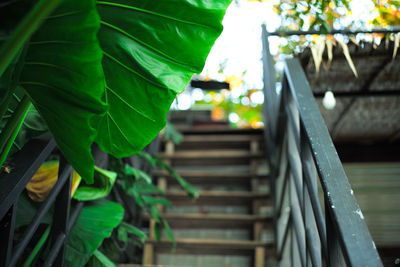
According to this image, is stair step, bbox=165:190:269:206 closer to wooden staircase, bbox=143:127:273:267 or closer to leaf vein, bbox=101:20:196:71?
wooden staircase, bbox=143:127:273:267

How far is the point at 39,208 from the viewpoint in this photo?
3.82 ft

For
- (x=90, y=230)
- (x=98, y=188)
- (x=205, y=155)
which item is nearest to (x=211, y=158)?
(x=205, y=155)

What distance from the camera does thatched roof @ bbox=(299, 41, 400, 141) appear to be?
202 centimetres

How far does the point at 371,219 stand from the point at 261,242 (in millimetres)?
1113

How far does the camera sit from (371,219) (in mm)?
3158

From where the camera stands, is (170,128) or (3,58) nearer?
(3,58)

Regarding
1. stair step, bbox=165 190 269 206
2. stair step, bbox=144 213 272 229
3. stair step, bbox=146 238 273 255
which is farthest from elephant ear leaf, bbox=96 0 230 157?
stair step, bbox=165 190 269 206

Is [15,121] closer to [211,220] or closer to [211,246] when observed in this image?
[211,246]

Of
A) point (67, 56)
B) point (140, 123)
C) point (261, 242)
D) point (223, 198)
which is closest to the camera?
point (67, 56)

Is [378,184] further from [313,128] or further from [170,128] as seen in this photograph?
[313,128]

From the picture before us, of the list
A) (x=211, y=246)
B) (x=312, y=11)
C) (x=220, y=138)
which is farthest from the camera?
(x=220, y=138)

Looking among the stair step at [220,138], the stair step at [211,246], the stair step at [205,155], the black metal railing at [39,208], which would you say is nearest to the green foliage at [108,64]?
the black metal railing at [39,208]

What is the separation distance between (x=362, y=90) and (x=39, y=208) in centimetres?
196

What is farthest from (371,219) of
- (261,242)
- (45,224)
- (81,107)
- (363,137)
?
(81,107)
